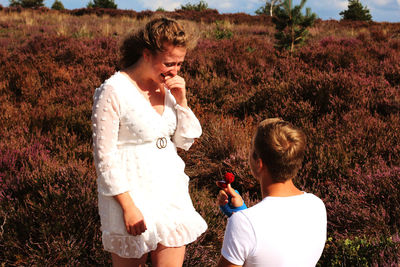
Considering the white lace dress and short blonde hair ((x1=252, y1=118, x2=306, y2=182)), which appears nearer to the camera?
short blonde hair ((x1=252, y1=118, x2=306, y2=182))

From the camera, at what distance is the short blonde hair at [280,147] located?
138 cm

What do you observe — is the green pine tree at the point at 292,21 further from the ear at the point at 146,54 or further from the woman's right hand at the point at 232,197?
the woman's right hand at the point at 232,197

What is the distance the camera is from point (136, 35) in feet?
6.01

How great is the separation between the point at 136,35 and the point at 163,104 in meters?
0.40

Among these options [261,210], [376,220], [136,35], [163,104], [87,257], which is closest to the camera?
[261,210]

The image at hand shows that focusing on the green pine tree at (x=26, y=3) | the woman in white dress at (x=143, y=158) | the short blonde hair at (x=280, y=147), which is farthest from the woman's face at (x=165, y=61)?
the green pine tree at (x=26, y=3)

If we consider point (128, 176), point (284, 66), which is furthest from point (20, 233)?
point (284, 66)

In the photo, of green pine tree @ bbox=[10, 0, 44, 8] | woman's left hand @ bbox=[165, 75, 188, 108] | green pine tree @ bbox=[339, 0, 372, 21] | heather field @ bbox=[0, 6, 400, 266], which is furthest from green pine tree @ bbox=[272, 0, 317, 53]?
green pine tree @ bbox=[10, 0, 44, 8]

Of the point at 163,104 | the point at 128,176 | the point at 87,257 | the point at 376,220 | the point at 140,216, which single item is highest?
the point at 163,104

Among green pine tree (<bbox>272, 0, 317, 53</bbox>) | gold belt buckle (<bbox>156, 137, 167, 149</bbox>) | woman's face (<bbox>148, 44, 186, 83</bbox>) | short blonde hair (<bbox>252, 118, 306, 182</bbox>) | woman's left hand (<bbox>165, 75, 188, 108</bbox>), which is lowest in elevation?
gold belt buckle (<bbox>156, 137, 167, 149</bbox>)

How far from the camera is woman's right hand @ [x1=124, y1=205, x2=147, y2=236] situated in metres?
1.60

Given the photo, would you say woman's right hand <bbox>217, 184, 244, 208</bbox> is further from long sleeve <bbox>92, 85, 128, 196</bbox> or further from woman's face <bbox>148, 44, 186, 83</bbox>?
woman's face <bbox>148, 44, 186, 83</bbox>

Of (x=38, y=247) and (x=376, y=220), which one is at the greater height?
(x=376, y=220)

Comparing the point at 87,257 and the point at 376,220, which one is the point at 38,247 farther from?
the point at 376,220
